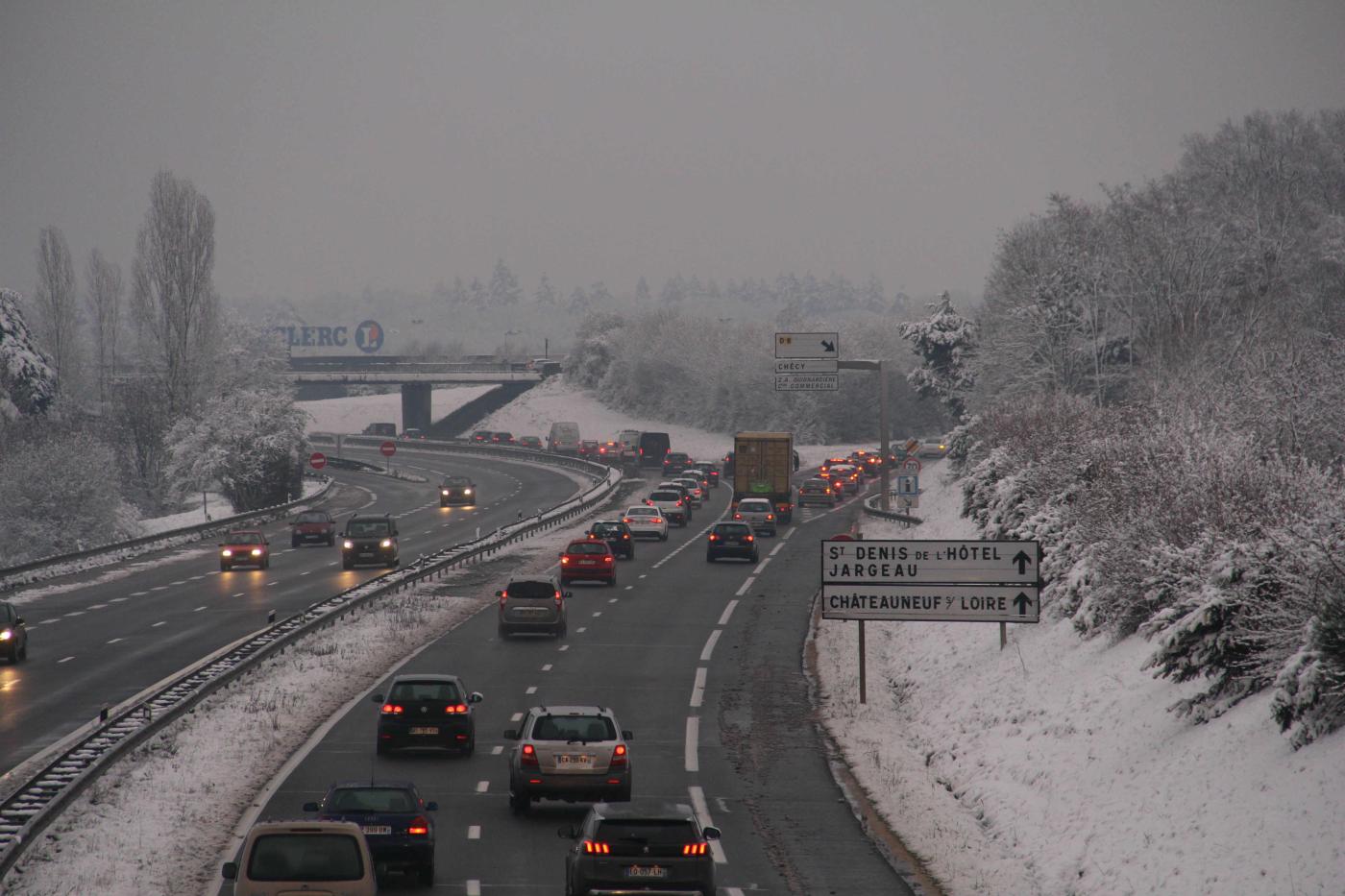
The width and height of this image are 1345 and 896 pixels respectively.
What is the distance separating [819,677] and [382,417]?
533 feet

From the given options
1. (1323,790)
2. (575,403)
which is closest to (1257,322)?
(1323,790)

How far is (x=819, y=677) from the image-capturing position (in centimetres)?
3272

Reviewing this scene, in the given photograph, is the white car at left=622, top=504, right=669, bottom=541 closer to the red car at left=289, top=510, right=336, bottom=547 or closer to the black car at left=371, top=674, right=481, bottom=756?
the red car at left=289, top=510, right=336, bottom=547

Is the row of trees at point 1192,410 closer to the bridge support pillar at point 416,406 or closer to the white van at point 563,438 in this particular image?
the white van at point 563,438

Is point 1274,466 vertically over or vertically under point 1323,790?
over

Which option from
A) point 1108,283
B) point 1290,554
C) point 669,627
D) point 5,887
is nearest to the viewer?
point 5,887

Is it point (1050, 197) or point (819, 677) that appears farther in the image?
point (1050, 197)

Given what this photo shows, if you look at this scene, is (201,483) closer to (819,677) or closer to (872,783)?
(819,677)

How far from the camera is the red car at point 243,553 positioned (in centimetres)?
5425

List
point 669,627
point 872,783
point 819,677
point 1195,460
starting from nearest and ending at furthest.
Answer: point 872,783 < point 1195,460 < point 819,677 < point 669,627

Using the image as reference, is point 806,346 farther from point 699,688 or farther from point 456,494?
point 699,688

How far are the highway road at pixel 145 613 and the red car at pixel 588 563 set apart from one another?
6887 mm

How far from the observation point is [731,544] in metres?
55.0

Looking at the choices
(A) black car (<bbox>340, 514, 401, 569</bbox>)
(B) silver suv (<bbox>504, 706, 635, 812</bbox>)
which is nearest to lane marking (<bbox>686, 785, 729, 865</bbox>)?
(B) silver suv (<bbox>504, 706, 635, 812</bbox>)
